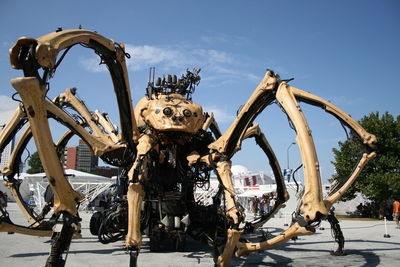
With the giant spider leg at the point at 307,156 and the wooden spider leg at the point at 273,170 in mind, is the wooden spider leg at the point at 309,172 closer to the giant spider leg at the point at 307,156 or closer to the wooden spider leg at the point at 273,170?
the giant spider leg at the point at 307,156

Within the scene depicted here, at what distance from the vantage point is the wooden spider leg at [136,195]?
19.8 ft

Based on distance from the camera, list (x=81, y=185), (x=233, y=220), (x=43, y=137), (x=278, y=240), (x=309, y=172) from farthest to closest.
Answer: (x=81, y=185) → (x=233, y=220) → (x=278, y=240) → (x=309, y=172) → (x=43, y=137)

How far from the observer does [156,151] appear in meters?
8.22

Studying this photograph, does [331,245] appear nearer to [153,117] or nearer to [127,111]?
[153,117]

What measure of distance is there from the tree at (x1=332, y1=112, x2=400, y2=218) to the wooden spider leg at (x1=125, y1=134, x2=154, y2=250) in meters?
19.5

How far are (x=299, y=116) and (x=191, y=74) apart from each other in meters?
4.58

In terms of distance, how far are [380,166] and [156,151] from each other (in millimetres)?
21851

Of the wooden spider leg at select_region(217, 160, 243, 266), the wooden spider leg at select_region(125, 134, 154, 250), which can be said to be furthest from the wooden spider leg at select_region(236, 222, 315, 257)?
the wooden spider leg at select_region(125, 134, 154, 250)

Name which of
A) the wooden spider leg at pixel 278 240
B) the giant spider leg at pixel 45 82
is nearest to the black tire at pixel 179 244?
the wooden spider leg at pixel 278 240

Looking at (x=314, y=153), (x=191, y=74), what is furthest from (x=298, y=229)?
(x=191, y=74)

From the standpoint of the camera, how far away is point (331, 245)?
10.6 metres

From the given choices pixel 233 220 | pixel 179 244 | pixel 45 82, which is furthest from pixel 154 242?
pixel 45 82

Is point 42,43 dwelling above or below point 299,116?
above

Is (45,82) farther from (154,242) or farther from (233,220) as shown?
(154,242)
